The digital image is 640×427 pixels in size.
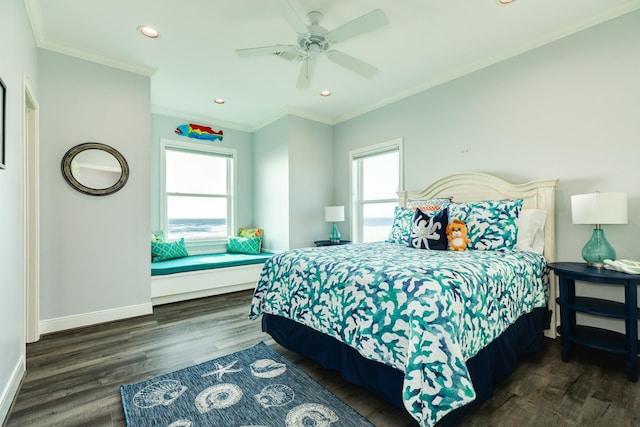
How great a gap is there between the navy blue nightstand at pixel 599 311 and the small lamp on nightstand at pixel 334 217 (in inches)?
106

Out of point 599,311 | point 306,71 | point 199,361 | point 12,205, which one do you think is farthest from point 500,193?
point 12,205

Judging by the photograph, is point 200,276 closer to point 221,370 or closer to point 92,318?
point 92,318

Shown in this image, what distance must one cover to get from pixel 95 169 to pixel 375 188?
11.2ft

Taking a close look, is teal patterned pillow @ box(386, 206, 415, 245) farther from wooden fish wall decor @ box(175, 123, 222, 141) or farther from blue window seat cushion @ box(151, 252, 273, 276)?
wooden fish wall decor @ box(175, 123, 222, 141)

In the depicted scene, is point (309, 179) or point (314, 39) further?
point (309, 179)

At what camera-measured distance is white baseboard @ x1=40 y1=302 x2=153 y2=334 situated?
2.82 meters

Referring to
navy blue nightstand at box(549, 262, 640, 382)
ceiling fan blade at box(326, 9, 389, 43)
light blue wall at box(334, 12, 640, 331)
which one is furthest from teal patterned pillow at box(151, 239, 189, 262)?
navy blue nightstand at box(549, 262, 640, 382)

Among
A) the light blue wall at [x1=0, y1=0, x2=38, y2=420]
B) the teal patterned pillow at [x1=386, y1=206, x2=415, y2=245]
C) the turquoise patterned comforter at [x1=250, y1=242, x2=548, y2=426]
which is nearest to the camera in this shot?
the turquoise patterned comforter at [x1=250, y1=242, x2=548, y2=426]

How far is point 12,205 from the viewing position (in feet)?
6.48

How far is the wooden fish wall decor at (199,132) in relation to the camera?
15.4 ft

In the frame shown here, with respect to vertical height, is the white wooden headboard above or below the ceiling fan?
below

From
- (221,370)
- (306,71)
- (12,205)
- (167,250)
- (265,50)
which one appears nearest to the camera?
(12,205)

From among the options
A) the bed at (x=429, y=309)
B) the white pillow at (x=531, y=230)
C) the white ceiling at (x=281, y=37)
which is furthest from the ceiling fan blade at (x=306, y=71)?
the white pillow at (x=531, y=230)

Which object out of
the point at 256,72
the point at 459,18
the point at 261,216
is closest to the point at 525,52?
the point at 459,18
